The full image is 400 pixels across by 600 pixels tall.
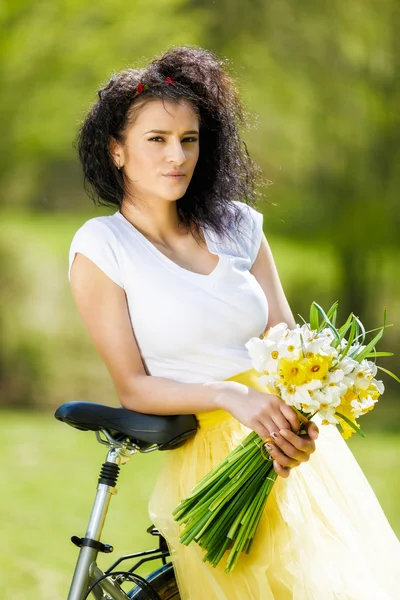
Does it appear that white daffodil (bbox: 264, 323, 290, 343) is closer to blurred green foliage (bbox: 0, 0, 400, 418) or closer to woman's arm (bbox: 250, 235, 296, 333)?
woman's arm (bbox: 250, 235, 296, 333)

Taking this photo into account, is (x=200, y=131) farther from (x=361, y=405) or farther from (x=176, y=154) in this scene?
(x=361, y=405)

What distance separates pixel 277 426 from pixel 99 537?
15.2 inches

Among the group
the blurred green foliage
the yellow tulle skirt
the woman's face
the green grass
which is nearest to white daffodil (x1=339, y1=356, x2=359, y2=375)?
the yellow tulle skirt

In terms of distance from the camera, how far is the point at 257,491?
1.81 m

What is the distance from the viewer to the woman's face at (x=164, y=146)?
→ 1974 millimetres

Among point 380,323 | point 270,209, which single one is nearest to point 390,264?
point 380,323

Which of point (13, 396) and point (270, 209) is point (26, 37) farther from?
point (13, 396)

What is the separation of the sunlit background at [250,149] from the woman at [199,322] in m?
5.04

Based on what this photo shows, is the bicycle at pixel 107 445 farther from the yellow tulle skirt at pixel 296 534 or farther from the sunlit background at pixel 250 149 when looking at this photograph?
the sunlit background at pixel 250 149

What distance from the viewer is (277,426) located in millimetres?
1756

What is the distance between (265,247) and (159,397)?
0.50 m

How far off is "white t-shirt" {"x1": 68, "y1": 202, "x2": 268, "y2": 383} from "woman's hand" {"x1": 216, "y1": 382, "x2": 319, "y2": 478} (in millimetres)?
179

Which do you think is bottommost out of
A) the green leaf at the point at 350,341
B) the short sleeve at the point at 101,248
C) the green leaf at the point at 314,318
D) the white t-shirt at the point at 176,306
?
the green leaf at the point at 350,341

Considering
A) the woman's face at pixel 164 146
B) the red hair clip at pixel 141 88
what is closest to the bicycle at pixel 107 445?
the woman's face at pixel 164 146
